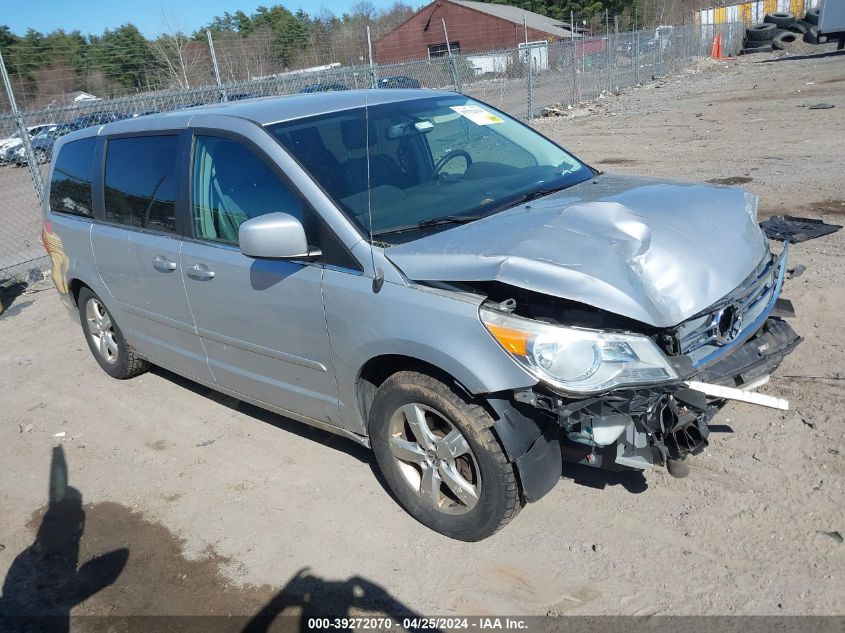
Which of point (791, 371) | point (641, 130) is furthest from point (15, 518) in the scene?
point (641, 130)

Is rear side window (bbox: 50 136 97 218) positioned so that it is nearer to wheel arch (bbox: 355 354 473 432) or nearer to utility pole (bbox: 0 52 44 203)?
wheel arch (bbox: 355 354 473 432)

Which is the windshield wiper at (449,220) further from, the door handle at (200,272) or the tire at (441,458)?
the door handle at (200,272)

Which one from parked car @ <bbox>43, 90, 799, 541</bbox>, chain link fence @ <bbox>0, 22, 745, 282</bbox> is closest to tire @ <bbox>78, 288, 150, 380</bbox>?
parked car @ <bbox>43, 90, 799, 541</bbox>

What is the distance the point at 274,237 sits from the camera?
323 cm

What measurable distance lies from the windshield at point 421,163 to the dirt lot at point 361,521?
58.3 inches

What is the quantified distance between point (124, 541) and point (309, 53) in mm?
16969

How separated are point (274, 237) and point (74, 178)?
285 cm

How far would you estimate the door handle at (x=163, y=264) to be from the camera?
4.18 metres

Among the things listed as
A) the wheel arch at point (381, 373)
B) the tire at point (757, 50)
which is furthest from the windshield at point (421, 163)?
the tire at point (757, 50)

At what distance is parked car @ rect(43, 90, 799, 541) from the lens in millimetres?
2803

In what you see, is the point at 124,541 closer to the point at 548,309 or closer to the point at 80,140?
the point at 548,309

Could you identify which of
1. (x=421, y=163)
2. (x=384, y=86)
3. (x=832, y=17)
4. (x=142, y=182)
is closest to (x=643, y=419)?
(x=421, y=163)

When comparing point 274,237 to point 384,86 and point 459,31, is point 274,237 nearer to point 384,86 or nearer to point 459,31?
point 384,86

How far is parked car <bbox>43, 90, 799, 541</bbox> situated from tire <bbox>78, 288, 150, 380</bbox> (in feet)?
2.89
